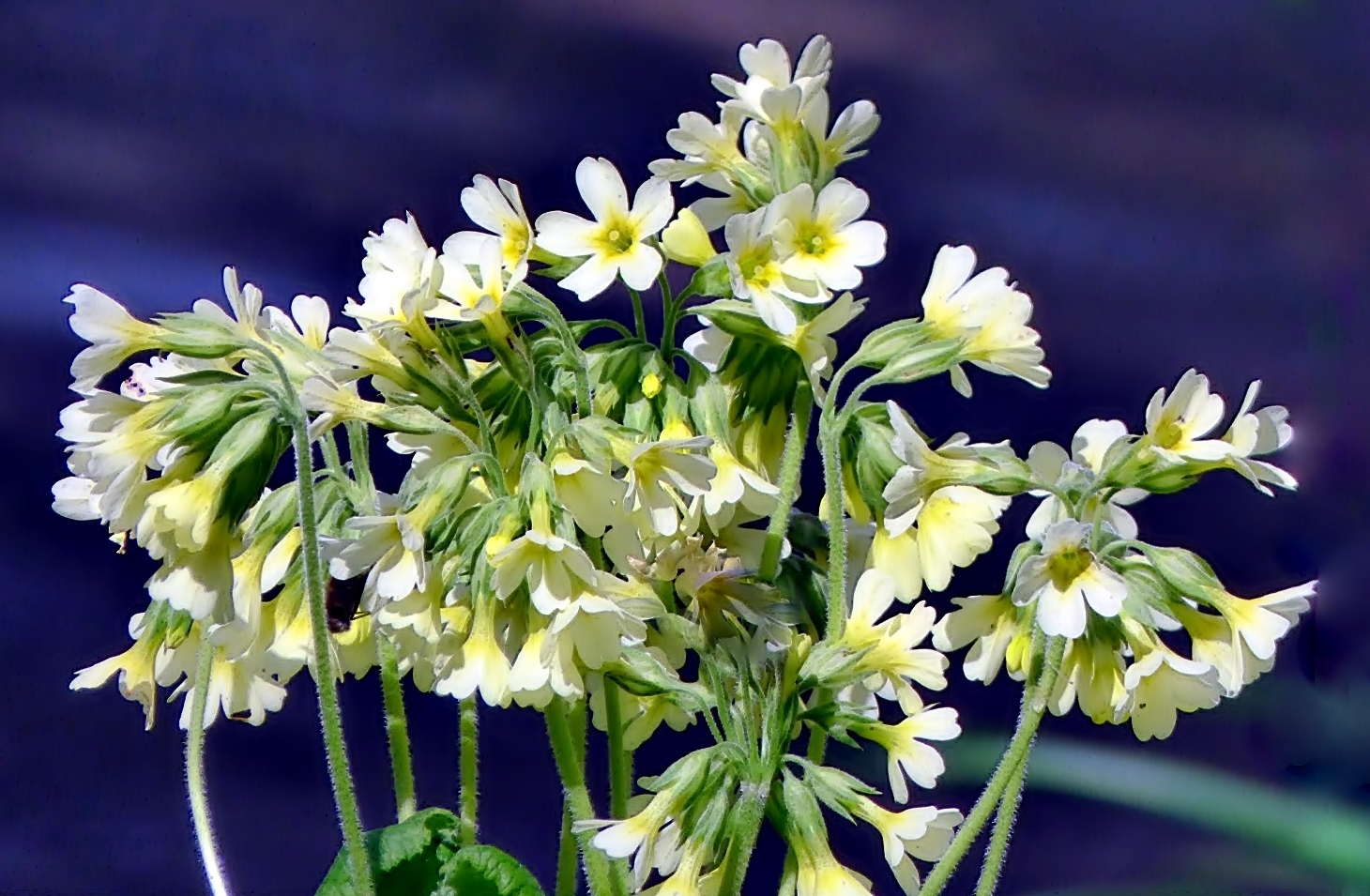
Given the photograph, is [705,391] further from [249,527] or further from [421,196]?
[421,196]

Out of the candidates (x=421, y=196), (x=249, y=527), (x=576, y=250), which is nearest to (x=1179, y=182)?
(x=421, y=196)

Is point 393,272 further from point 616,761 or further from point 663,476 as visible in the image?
point 616,761

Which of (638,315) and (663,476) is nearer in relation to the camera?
(663,476)

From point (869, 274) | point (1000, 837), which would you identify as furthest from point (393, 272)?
point (869, 274)

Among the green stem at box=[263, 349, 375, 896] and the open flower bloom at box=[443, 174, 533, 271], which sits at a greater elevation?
the open flower bloom at box=[443, 174, 533, 271]

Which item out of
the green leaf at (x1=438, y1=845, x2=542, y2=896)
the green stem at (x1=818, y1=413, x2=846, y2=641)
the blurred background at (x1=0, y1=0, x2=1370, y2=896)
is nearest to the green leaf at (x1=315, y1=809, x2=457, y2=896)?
the green leaf at (x1=438, y1=845, x2=542, y2=896)

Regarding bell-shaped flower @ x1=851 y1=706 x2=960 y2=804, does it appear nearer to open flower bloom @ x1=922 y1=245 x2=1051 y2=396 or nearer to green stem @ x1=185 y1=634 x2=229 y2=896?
open flower bloom @ x1=922 y1=245 x2=1051 y2=396
